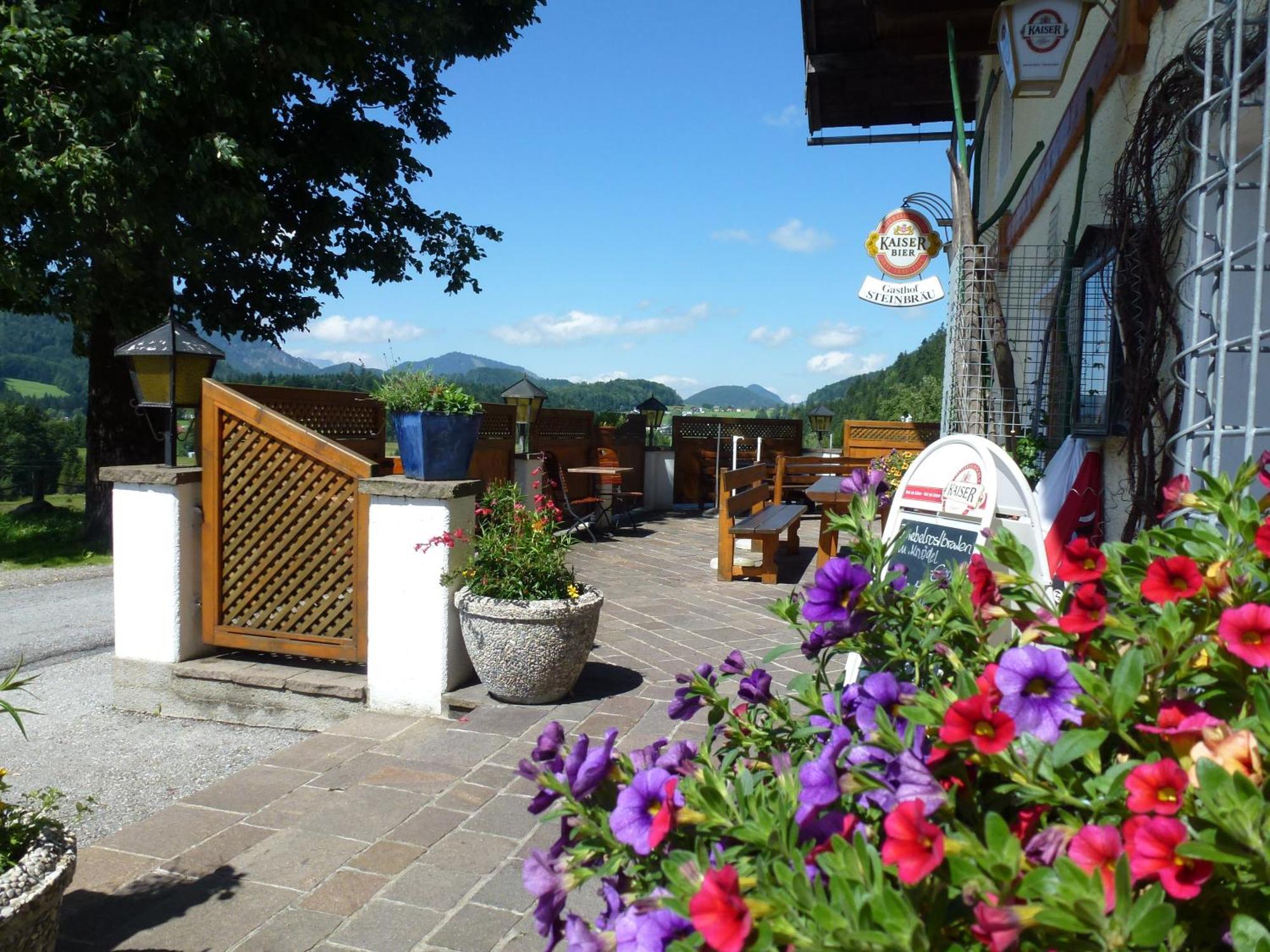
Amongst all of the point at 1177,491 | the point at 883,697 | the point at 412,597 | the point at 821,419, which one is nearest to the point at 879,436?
the point at 821,419

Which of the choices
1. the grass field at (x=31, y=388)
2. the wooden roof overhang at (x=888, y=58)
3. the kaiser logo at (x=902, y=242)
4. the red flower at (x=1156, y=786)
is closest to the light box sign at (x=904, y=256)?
the kaiser logo at (x=902, y=242)

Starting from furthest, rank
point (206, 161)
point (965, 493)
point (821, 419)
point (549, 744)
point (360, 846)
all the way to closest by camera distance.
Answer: point (821, 419) → point (206, 161) → point (965, 493) → point (360, 846) → point (549, 744)

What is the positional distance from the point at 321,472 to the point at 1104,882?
4.56 meters

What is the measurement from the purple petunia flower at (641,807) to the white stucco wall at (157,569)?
4.45 m

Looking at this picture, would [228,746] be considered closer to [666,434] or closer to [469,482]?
[469,482]

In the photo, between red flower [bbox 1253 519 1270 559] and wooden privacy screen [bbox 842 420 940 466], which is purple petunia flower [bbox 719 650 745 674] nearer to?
red flower [bbox 1253 519 1270 559]

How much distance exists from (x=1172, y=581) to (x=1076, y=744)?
30cm

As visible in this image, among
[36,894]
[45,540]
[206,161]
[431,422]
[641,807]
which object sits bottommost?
[45,540]

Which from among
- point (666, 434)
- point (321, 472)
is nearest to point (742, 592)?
point (321, 472)

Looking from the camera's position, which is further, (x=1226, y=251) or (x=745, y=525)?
(x=745, y=525)

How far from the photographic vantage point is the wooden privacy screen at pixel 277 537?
4.89 m

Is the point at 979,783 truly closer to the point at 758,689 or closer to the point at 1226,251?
the point at 758,689

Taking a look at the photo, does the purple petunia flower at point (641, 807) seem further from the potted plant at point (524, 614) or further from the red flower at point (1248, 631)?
the potted plant at point (524, 614)

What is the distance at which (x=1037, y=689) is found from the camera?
1087 millimetres
